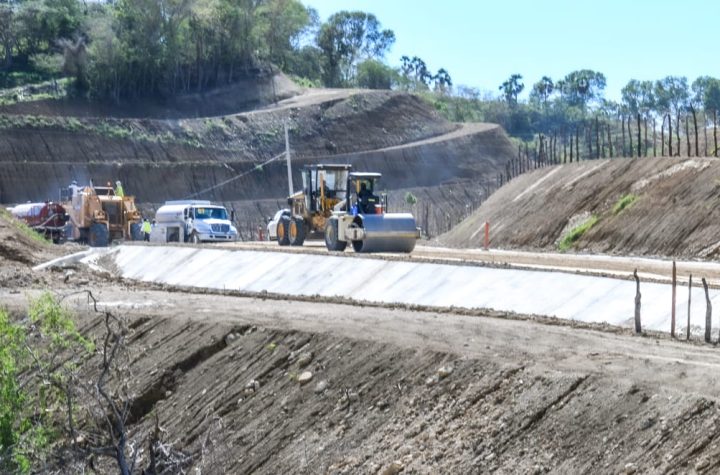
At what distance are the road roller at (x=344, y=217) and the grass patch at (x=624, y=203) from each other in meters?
7.96

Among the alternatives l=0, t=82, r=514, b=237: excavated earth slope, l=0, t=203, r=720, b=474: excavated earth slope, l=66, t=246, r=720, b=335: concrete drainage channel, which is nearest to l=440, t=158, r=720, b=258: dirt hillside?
l=66, t=246, r=720, b=335: concrete drainage channel

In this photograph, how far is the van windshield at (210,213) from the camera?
54219 millimetres

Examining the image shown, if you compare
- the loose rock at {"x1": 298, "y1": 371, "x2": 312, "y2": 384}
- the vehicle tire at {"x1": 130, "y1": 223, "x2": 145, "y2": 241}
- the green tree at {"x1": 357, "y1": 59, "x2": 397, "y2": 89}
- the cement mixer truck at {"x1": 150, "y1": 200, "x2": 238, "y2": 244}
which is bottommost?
the vehicle tire at {"x1": 130, "y1": 223, "x2": 145, "y2": 241}

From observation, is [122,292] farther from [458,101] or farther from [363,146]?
[458,101]

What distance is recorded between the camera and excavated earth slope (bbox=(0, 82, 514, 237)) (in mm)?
86500

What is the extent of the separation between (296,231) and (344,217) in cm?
511

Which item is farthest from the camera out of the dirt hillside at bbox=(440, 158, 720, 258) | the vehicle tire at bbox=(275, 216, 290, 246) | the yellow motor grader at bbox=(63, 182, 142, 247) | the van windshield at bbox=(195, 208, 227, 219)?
the yellow motor grader at bbox=(63, 182, 142, 247)

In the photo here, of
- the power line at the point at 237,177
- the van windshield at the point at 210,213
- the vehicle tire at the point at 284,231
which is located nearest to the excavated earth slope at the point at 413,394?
the vehicle tire at the point at 284,231

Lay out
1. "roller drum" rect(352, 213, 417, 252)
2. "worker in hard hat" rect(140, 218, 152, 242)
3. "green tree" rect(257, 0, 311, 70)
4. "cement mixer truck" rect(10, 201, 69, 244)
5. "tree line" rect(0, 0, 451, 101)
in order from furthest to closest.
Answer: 1. "green tree" rect(257, 0, 311, 70)
2. "tree line" rect(0, 0, 451, 101)
3. "cement mixer truck" rect(10, 201, 69, 244)
4. "worker in hard hat" rect(140, 218, 152, 242)
5. "roller drum" rect(352, 213, 417, 252)

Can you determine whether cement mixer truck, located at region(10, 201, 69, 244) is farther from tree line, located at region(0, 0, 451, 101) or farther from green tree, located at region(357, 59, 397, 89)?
green tree, located at region(357, 59, 397, 89)

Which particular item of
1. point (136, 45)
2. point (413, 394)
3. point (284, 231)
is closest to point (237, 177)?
point (136, 45)

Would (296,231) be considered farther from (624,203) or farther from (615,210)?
(624,203)

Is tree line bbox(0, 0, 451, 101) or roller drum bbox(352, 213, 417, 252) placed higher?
tree line bbox(0, 0, 451, 101)

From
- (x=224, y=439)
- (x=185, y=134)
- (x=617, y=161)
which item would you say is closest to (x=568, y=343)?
(x=224, y=439)
